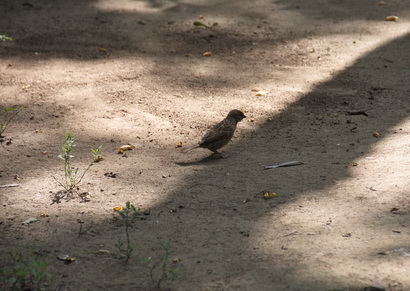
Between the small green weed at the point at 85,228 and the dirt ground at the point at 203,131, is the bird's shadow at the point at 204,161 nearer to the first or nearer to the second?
the dirt ground at the point at 203,131

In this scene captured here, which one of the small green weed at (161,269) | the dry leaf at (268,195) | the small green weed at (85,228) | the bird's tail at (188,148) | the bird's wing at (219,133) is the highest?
the small green weed at (161,269)

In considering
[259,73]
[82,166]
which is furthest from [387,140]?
[82,166]

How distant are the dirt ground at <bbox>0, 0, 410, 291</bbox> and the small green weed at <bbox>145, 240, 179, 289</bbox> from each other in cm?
4

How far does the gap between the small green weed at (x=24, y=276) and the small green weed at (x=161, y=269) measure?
26.7 inches

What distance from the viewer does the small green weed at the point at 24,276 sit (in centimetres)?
389

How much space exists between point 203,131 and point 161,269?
3.13m

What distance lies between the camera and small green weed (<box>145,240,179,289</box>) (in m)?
3.96

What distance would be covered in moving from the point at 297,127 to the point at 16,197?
3.37 m

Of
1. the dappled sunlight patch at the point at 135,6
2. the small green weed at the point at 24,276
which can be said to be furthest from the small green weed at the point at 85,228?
the dappled sunlight patch at the point at 135,6

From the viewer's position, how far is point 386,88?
809cm

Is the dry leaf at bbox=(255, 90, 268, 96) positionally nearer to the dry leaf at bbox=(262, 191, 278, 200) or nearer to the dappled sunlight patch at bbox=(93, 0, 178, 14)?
the dry leaf at bbox=(262, 191, 278, 200)

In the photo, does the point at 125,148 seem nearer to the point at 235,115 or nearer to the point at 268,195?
the point at 235,115

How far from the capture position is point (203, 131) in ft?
23.4

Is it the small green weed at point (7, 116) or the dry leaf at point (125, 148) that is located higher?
the dry leaf at point (125, 148)
